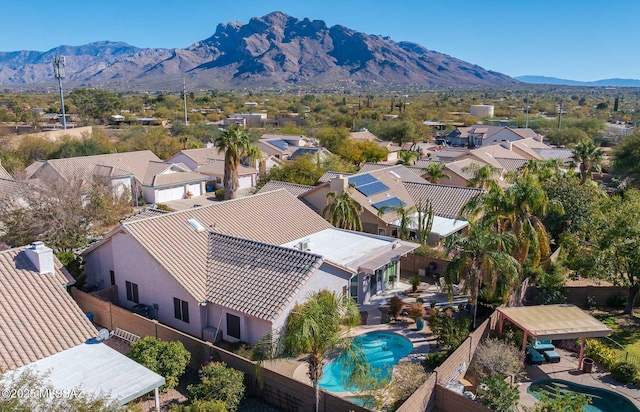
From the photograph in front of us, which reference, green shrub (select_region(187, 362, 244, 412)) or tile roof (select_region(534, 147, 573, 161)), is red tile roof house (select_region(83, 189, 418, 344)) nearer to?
green shrub (select_region(187, 362, 244, 412))

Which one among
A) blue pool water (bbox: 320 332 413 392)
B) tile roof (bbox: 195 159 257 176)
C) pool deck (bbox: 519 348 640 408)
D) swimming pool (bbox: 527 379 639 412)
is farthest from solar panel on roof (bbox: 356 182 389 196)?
tile roof (bbox: 195 159 257 176)

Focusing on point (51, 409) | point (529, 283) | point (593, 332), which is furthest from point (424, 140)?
point (51, 409)

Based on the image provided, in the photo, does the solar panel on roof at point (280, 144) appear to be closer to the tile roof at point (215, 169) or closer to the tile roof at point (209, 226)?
the tile roof at point (215, 169)

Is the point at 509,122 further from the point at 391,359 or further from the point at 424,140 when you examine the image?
the point at 391,359

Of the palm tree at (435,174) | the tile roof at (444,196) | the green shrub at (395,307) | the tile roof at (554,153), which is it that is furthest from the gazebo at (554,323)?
the tile roof at (554,153)

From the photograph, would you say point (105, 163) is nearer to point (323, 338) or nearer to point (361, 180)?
point (361, 180)

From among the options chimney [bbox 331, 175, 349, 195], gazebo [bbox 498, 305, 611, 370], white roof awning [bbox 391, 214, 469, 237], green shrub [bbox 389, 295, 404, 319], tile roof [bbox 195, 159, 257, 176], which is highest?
chimney [bbox 331, 175, 349, 195]

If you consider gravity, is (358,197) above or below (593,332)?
above
